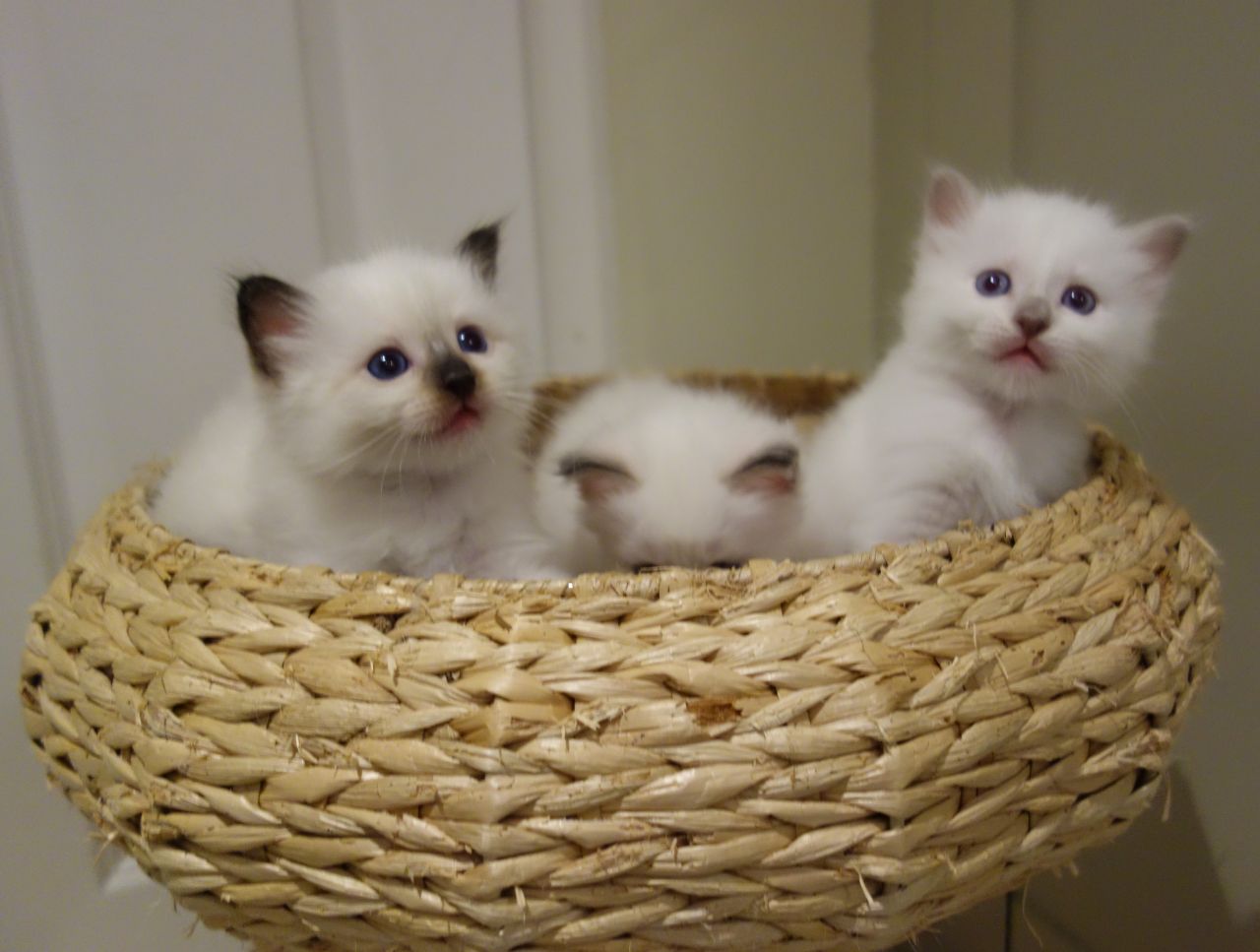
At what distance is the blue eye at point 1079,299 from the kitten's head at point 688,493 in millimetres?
440

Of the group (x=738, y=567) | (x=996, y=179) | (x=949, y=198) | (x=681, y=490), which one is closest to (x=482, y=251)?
(x=681, y=490)

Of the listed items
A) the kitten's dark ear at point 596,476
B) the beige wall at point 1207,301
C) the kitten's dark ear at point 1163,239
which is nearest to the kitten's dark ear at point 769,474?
the kitten's dark ear at point 596,476

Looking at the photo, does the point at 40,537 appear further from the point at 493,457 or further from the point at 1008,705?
the point at 1008,705

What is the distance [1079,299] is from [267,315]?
3.63 feet

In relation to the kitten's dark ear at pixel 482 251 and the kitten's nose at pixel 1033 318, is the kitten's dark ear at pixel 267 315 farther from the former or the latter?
the kitten's nose at pixel 1033 318

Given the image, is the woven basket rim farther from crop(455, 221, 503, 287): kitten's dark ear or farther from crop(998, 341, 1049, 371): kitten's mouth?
crop(455, 221, 503, 287): kitten's dark ear

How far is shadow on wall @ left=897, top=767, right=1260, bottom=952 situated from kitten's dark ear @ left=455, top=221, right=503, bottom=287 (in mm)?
1268

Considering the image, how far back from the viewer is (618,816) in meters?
0.72

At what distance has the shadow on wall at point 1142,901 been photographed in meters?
1.50

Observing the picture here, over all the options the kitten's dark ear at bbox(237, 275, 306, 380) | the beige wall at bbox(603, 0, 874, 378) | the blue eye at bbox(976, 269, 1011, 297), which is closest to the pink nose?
the blue eye at bbox(976, 269, 1011, 297)

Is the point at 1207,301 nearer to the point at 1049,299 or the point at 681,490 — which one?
the point at 1049,299

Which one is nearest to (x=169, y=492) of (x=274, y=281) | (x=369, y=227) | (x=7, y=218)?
(x=274, y=281)

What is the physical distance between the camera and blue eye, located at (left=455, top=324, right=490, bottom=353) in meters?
1.20

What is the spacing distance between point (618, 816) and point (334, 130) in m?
1.55
